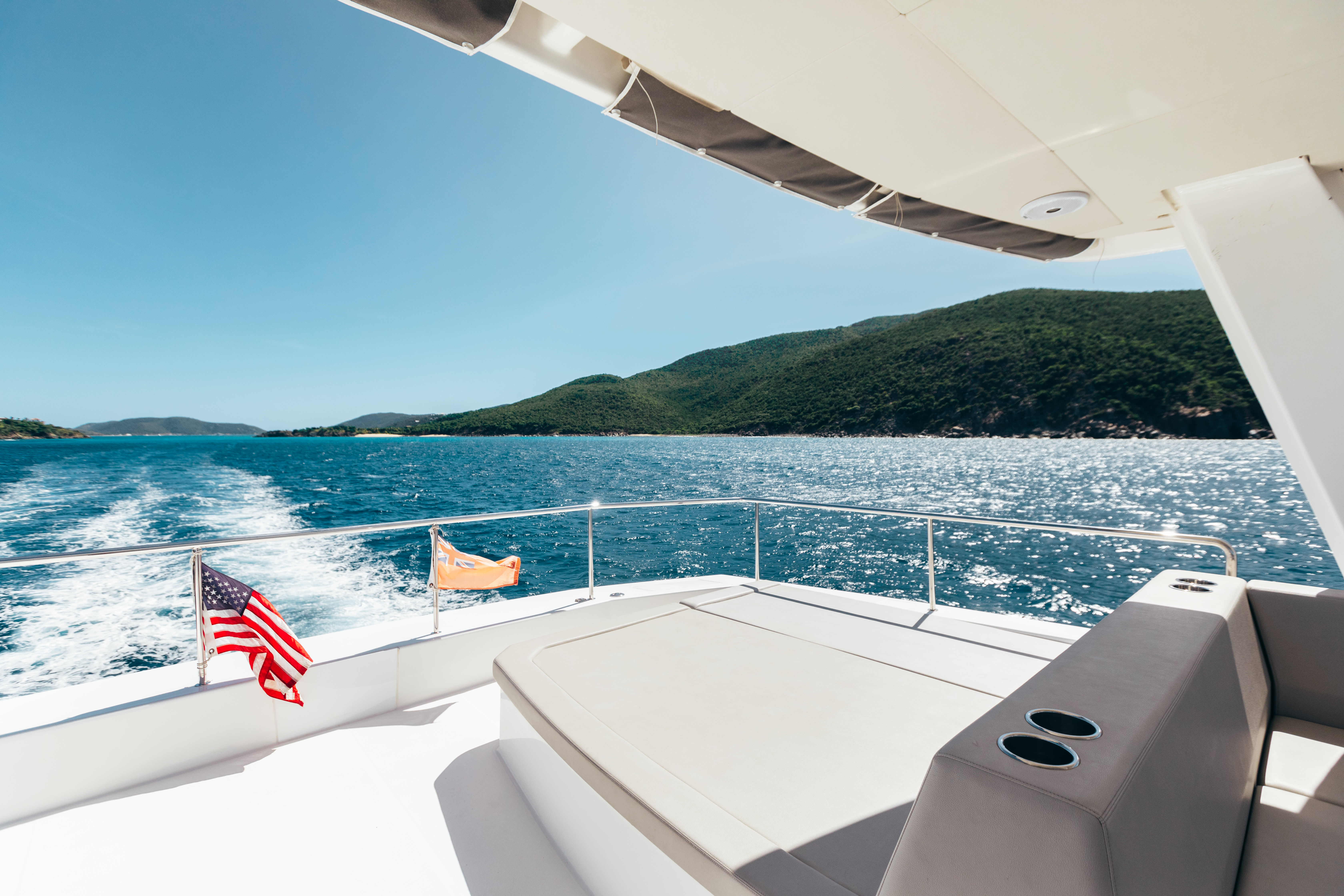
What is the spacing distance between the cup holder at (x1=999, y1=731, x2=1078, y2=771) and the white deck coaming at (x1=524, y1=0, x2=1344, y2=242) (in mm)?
1188

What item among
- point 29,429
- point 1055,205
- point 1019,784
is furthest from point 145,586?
point 29,429

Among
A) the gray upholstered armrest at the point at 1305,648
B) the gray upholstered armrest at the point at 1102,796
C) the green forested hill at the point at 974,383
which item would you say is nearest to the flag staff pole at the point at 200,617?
the gray upholstered armrest at the point at 1102,796

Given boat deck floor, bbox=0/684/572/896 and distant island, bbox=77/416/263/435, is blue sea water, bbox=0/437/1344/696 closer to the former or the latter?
boat deck floor, bbox=0/684/572/896

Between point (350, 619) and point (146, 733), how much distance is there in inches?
170

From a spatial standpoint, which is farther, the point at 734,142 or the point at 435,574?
the point at 435,574

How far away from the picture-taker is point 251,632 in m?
1.74

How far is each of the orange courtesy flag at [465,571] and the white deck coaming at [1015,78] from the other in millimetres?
2031

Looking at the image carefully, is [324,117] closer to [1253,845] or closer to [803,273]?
[1253,845]

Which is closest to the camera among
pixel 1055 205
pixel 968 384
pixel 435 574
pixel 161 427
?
pixel 1055 205

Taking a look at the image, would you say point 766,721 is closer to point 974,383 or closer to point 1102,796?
point 1102,796

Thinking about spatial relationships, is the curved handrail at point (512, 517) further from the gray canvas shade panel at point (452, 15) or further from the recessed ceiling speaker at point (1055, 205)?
the gray canvas shade panel at point (452, 15)

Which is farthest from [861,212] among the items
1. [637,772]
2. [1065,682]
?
[637,772]

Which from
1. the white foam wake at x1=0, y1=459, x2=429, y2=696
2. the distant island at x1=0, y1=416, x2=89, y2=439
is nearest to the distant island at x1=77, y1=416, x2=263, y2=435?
the distant island at x1=0, y1=416, x2=89, y2=439

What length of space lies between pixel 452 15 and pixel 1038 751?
4.67 ft
